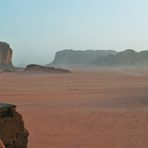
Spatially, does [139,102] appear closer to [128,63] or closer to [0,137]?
[0,137]

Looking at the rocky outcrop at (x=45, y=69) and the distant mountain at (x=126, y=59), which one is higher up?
the distant mountain at (x=126, y=59)

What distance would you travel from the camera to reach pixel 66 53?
148 metres

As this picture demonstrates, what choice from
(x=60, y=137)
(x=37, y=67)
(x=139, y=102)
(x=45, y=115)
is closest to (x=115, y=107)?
(x=139, y=102)

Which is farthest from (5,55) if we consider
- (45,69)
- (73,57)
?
(73,57)

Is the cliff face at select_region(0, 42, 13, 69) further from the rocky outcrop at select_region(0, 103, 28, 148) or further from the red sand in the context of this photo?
the rocky outcrop at select_region(0, 103, 28, 148)

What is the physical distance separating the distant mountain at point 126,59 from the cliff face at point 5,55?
43.2 metres

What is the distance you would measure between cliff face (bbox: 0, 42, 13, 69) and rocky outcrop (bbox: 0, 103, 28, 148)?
58711mm

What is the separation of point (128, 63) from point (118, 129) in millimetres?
95551

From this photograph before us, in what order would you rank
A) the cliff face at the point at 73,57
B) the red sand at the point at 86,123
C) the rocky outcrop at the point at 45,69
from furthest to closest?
the cliff face at the point at 73,57
the rocky outcrop at the point at 45,69
the red sand at the point at 86,123

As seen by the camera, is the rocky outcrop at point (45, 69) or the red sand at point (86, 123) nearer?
the red sand at point (86, 123)

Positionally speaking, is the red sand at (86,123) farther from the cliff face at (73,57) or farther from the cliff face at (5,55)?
the cliff face at (73,57)

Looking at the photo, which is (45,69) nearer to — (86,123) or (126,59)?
(86,123)

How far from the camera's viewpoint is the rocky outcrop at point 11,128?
6.62 meters

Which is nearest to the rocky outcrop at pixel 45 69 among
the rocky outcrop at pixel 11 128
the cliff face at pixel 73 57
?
the rocky outcrop at pixel 11 128
